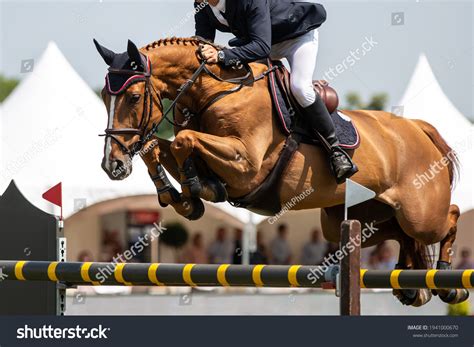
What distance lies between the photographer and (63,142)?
9633 millimetres

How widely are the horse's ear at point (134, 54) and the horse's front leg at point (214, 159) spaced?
44 centimetres

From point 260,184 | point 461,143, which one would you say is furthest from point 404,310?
point 260,184

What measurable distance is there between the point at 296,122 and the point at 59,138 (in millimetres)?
5032

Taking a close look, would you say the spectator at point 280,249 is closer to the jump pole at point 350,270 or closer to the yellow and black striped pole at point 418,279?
the yellow and black striped pole at point 418,279

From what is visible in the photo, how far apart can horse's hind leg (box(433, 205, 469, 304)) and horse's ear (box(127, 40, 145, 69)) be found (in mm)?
2484

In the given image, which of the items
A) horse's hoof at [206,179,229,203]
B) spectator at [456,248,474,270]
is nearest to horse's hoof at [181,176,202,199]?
→ horse's hoof at [206,179,229,203]

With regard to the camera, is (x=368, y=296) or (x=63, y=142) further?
(x=368, y=296)

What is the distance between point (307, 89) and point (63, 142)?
16.9ft

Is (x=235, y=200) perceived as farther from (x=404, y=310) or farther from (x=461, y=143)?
(x=461, y=143)

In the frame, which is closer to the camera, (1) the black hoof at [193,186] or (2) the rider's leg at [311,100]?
(1) the black hoof at [193,186]

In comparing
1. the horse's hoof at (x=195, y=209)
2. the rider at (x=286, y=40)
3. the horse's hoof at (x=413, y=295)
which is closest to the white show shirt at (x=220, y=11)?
the rider at (x=286, y=40)

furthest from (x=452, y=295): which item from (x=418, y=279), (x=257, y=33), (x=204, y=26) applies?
(x=204, y=26)

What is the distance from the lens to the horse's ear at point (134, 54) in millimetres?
4562

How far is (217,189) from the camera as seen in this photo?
185 inches
